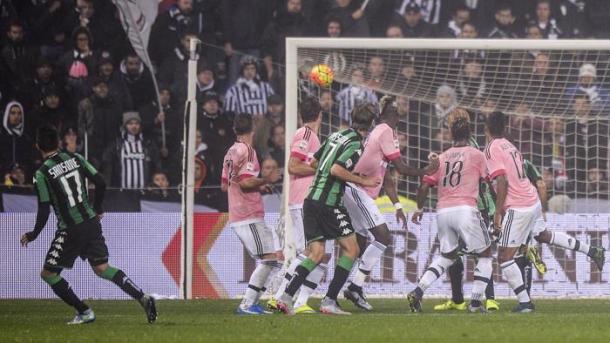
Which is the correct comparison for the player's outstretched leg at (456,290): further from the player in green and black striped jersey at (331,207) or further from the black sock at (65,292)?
the black sock at (65,292)

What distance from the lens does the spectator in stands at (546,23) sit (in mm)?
22955

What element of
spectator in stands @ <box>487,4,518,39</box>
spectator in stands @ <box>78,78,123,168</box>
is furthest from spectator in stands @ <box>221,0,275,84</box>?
spectator in stands @ <box>487,4,518,39</box>

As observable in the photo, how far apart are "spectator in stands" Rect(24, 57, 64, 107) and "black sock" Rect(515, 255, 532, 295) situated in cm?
852

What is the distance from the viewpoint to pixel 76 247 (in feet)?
44.1

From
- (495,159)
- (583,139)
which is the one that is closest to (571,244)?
(495,159)

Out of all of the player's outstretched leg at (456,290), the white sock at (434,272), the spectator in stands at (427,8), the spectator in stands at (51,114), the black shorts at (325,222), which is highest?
the spectator in stands at (427,8)

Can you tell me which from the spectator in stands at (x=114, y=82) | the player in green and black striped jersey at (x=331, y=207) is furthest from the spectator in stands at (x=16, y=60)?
the player in green and black striped jersey at (x=331, y=207)

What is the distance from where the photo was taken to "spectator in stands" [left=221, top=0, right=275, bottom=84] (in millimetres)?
23094

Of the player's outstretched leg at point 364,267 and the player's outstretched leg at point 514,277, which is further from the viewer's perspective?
the player's outstretched leg at point 364,267

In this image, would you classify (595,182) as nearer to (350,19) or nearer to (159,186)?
(350,19)

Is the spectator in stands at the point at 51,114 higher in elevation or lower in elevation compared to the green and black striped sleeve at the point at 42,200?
higher

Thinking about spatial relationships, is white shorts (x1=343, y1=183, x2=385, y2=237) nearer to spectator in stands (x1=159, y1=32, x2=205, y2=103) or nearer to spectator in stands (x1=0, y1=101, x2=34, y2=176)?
spectator in stands (x1=159, y1=32, x2=205, y2=103)

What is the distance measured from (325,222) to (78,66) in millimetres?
9072

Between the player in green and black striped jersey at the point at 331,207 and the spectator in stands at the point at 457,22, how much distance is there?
883 cm
